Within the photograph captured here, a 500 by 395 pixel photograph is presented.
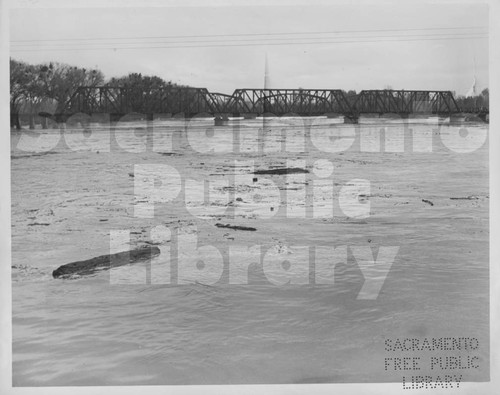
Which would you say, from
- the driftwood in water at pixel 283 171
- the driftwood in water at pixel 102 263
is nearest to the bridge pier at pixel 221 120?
the driftwood in water at pixel 283 171

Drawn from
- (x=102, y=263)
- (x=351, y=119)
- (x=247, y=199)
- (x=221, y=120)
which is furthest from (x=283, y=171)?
(x=102, y=263)

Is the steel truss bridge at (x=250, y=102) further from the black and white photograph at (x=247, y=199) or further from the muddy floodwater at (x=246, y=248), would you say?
the muddy floodwater at (x=246, y=248)

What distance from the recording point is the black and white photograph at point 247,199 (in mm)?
4254

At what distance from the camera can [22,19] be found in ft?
14.7

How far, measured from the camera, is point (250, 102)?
17.4ft

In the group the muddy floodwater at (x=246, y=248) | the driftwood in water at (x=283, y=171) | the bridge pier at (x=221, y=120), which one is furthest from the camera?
the bridge pier at (x=221, y=120)

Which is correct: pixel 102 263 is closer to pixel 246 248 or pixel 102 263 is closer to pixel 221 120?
pixel 246 248

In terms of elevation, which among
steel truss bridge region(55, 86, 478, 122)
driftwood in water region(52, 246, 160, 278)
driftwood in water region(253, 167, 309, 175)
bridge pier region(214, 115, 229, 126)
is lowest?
driftwood in water region(52, 246, 160, 278)

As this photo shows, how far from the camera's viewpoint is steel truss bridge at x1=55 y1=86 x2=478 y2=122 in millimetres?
4938

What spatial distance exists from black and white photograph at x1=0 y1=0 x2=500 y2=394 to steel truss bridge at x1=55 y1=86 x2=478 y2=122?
3cm

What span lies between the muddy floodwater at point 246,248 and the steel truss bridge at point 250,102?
0.14 meters

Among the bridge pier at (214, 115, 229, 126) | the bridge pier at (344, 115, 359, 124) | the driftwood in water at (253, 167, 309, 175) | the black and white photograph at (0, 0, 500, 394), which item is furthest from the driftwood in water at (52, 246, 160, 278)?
the bridge pier at (344, 115, 359, 124)

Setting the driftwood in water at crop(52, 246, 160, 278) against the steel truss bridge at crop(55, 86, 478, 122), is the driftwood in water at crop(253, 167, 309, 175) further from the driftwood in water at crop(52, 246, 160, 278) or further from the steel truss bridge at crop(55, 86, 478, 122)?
the driftwood in water at crop(52, 246, 160, 278)

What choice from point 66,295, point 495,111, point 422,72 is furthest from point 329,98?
point 66,295
